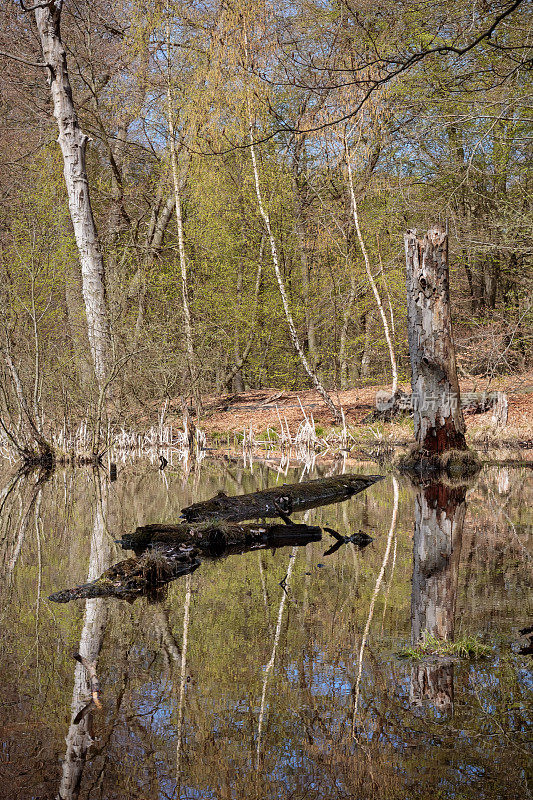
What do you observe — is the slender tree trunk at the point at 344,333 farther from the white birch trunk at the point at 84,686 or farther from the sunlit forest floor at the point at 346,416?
the white birch trunk at the point at 84,686

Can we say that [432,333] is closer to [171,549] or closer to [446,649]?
[171,549]

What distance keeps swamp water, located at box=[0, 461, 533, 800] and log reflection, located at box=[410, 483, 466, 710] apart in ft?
0.05

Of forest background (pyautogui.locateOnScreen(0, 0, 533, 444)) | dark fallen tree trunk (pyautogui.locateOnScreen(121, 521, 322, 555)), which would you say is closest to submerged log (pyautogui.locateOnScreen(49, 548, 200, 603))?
dark fallen tree trunk (pyautogui.locateOnScreen(121, 521, 322, 555))

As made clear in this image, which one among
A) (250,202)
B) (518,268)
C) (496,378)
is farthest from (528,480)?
(250,202)

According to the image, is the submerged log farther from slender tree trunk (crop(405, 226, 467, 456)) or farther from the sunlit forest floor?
the sunlit forest floor

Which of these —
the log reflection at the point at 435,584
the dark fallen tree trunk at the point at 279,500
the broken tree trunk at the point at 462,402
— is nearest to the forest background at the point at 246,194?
the broken tree trunk at the point at 462,402

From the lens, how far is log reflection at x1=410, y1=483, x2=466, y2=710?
294 centimetres

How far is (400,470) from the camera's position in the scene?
11.1 metres

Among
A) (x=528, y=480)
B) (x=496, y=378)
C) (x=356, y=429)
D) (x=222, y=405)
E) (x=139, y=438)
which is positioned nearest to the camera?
(x=528, y=480)

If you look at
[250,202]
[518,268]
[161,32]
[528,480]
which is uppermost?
[161,32]

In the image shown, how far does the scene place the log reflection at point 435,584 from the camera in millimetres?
2943

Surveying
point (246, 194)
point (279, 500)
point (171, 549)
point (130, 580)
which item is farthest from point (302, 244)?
point (130, 580)

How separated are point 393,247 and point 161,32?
7.59m

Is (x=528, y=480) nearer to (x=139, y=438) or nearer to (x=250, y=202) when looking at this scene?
(x=139, y=438)
